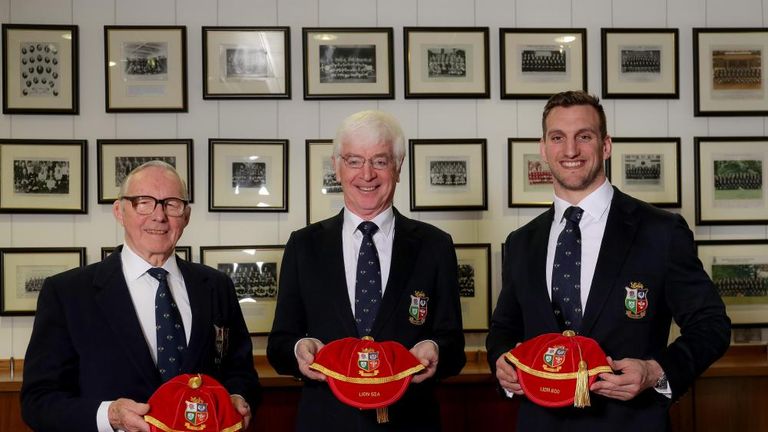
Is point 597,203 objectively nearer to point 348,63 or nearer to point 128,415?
point 128,415

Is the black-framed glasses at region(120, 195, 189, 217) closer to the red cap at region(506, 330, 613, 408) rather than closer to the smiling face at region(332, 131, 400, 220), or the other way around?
the smiling face at region(332, 131, 400, 220)

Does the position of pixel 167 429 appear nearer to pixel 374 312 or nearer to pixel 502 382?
pixel 374 312

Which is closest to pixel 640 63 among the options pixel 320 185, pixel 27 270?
pixel 320 185

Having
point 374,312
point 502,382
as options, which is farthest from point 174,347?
point 502,382


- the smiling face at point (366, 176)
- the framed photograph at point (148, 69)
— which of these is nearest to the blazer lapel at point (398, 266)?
the smiling face at point (366, 176)

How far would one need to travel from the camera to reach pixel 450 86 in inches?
156

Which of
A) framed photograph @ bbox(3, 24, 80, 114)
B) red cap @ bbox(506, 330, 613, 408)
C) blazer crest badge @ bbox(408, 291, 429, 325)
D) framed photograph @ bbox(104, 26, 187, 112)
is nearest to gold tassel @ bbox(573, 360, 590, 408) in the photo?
red cap @ bbox(506, 330, 613, 408)

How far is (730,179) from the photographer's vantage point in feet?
13.4

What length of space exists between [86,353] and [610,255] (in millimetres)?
1470

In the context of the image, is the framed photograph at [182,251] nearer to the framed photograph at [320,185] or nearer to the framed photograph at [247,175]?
the framed photograph at [247,175]

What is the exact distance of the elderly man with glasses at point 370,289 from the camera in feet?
7.83

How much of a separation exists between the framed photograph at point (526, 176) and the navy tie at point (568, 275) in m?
1.66

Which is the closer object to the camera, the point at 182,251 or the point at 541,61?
the point at 182,251

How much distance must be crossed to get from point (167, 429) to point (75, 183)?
2.25m
